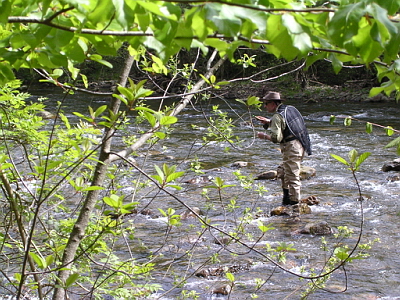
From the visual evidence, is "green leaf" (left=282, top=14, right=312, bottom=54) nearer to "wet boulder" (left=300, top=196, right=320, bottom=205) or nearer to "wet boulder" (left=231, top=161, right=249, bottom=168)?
"wet boulder" (left=300, top=196, right=320, bottom=205)

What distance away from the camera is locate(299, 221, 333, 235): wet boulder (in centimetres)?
630

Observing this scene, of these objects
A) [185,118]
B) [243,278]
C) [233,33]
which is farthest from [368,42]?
[185,118]

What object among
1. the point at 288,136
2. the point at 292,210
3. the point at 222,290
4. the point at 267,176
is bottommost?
the point at 267,176

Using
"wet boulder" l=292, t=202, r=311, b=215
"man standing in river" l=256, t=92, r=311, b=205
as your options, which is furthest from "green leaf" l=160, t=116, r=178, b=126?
"wet boulder" l=292, t=202, r=311, b=215

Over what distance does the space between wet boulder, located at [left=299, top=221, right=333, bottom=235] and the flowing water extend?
5.1 inches

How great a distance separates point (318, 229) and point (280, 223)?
2.36ft

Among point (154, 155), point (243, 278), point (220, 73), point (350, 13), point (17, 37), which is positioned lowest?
point (220, 73)

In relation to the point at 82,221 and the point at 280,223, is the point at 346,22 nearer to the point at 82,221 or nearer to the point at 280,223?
the point at 82,221

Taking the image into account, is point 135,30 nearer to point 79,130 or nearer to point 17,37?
point 17,37

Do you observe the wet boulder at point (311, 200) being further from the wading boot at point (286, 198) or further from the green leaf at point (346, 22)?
the green leaf at point (346, 22)

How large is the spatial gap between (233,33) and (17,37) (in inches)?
28.9

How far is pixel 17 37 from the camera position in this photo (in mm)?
1402

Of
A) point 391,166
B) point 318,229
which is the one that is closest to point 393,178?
point 391,166

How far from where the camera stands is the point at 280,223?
692 centimetres
